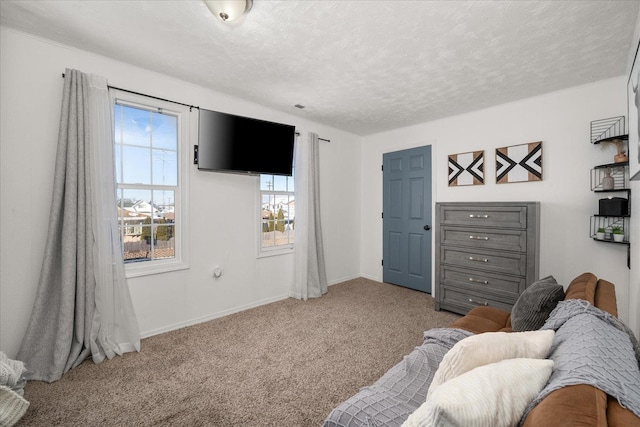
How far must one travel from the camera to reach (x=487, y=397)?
2.43ft

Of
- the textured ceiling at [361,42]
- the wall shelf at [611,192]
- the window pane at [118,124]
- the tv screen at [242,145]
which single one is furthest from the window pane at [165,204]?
the wall shelf at [611,192]

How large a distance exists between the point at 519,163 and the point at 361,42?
2.43 meters

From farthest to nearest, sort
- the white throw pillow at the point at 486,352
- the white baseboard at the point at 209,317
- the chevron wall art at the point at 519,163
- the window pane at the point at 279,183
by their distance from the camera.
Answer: the window pane at the point at 279,183, the chevron wall art at the point at 519,163, the white baseboard at the point at 209,317, the white throw pillow at the point at 486,352

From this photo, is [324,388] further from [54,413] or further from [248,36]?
[248,36]

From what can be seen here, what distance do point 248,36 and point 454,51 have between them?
1.64m

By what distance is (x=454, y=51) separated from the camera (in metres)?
2.28

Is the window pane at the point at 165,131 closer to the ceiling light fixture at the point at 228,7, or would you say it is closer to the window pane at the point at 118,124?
the window pane at the point at 118,124

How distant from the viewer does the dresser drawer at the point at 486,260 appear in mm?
2879

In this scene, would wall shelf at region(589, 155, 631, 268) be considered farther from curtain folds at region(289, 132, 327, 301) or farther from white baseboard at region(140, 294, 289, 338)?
white baseboard at region(140, 294, 289, 338)

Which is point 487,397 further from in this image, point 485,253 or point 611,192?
point 611,192

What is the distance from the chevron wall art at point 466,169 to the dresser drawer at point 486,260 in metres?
1.01

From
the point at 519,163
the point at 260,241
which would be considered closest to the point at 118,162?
the point at 260,241

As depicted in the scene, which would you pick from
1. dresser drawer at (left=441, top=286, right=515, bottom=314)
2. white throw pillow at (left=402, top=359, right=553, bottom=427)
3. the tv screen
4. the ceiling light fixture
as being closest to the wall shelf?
dresser drawer at (left=441, top=286, right=515, bottom=314)

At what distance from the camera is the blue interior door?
4.18 m
